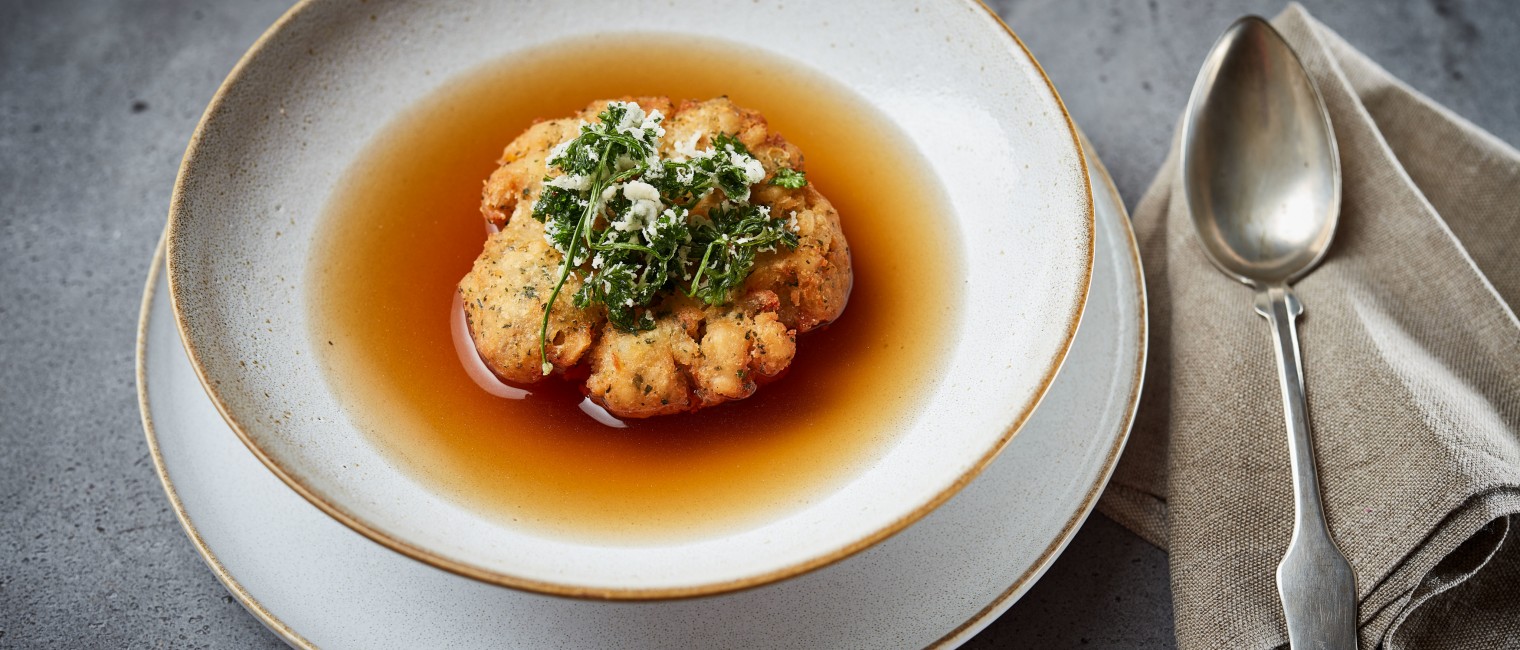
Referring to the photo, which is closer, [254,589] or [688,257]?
[254,589]

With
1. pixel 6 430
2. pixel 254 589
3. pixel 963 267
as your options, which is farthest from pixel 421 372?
pixel 963 267

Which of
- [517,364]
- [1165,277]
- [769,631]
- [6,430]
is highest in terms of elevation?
[1165,277]

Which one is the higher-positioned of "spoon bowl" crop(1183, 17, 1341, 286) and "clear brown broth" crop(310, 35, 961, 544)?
"spoon bowl" crop(1183, 17, 1341, 286)

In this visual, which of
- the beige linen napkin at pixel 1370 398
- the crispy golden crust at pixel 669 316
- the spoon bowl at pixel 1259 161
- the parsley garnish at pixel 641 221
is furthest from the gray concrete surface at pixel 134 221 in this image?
the parsley garnish at pixel 641 221

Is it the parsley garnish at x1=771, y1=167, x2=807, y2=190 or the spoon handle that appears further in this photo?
the parsley garnish at x1=771, y1=167, x2=807, y2=190

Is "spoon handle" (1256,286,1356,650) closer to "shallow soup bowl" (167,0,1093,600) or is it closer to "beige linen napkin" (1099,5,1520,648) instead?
"beige linen napkin" (1099,5,1520,648)

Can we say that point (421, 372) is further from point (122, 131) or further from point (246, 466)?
point (122, 131)

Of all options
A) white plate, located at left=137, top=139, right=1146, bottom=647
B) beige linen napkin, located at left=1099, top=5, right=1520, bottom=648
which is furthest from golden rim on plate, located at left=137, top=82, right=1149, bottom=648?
beige linen napkin, located at left=1099, top=5, right=1520, bottom=648

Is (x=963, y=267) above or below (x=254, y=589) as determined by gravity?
above
